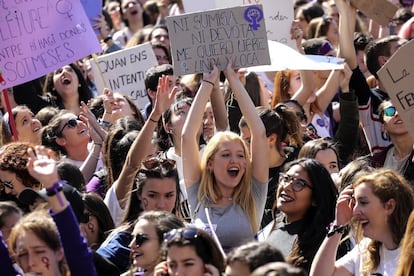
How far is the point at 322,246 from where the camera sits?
6492 mm

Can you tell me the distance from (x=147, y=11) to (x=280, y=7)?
5.13 m

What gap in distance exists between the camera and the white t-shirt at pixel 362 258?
6328 millimetres

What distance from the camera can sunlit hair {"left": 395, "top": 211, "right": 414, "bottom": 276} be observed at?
589 cm

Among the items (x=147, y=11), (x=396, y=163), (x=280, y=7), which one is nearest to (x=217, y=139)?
(x=396, y=163)

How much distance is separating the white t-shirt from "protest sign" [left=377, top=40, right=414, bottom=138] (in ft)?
3.27

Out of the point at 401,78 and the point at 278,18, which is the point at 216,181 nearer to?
the point at 401,78

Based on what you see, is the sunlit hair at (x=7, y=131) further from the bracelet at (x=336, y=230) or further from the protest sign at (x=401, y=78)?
the bracelet at (x=336, y=230)

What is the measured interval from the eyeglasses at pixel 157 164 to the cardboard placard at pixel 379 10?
3.13 meters

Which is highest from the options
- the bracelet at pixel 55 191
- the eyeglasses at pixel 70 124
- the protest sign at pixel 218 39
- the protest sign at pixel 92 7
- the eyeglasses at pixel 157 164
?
the protest sign at pixel 92 7

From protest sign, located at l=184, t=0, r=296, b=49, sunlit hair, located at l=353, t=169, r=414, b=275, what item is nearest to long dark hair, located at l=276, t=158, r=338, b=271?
sunlit hair, located at l=353, t=169, r=414, b=275

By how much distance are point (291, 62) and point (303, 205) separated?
8.15 feet

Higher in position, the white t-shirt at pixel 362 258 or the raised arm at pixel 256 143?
the raised arm at pixel 256 143

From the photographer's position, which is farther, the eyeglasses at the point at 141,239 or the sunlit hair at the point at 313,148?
the sunlit hair at the point at 313,148

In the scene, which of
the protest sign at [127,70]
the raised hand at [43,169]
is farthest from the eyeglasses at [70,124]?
the raised hand at [43,169]
